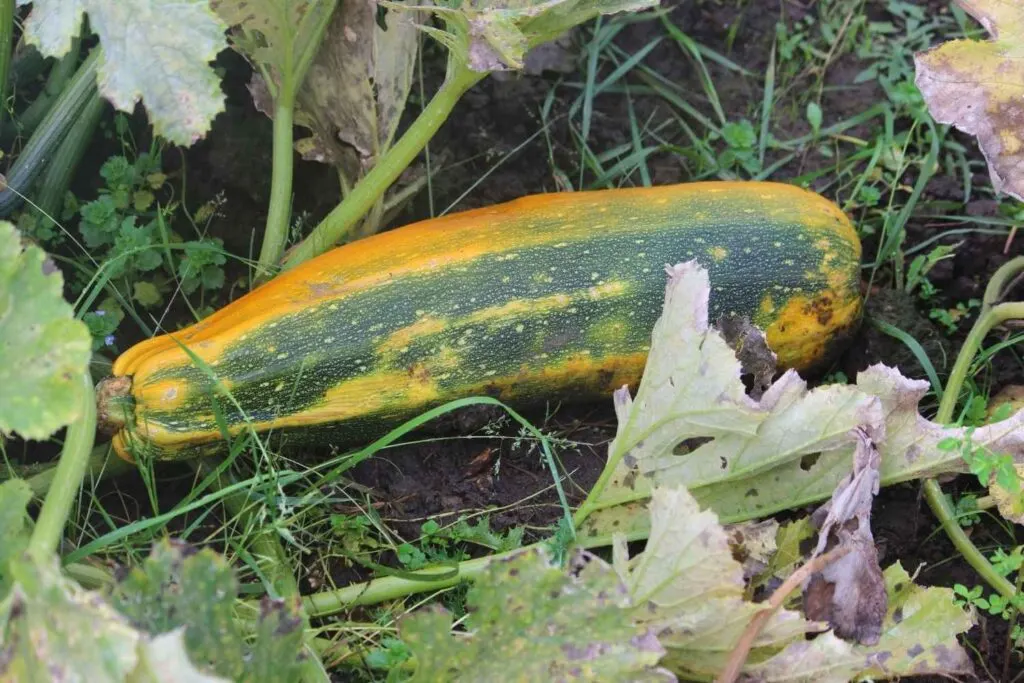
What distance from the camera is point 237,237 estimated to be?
243 centimetres

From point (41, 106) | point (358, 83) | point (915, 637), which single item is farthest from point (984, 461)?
point (41, 106)

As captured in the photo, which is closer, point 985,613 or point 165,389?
point 165,389

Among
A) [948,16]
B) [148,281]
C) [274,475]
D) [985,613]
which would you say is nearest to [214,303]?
[148,281]

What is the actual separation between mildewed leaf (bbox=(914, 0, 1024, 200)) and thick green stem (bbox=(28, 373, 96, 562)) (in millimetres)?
1606

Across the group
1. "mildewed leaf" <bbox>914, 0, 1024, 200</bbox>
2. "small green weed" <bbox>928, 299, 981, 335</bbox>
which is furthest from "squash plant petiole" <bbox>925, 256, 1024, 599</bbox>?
"mildewed leaf" <bbox>914, 0, 1024, 200</bbox>

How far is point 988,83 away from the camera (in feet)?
6.34

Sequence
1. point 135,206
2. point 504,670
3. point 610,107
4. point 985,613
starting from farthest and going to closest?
point 610,107
point 135,206
point 985,613
point 504,670

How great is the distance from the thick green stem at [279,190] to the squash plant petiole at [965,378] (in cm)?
146

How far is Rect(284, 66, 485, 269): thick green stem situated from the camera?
79.8 inches

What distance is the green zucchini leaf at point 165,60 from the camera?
1.57 meters

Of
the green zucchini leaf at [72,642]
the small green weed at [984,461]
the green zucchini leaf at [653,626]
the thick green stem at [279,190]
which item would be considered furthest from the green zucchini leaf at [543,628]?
the thick green stem at [279,190]

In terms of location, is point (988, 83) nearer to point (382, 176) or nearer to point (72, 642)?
point (382, 176)

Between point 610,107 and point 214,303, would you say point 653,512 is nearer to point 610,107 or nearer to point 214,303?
point 214,303

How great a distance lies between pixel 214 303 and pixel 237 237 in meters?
0.18
